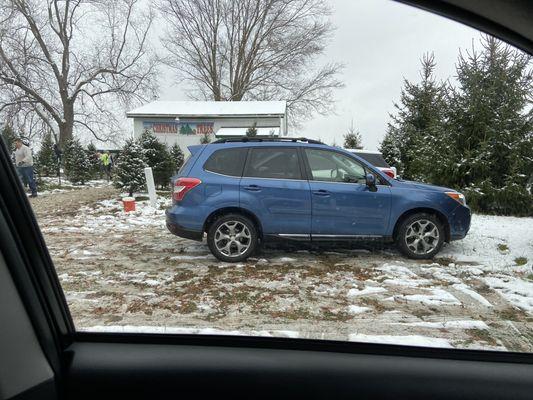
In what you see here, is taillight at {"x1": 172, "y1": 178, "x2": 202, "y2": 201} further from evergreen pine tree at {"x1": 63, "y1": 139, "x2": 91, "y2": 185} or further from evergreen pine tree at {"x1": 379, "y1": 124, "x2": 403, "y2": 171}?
evergreen pine tree at {"x1": 379, "y1": 124, "x2": 403, "y2": 171}

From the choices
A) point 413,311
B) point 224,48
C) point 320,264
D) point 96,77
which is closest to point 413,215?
point 320,264

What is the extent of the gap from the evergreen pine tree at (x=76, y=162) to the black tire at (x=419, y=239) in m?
2.29

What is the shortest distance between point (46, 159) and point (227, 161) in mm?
2784

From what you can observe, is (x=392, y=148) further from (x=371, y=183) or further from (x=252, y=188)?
(x=252, y=188)

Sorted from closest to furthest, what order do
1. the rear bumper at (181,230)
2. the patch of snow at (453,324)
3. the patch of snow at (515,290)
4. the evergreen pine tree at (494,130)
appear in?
the evergreen pine tree at (494,130) → the patch of snow at (515,290) → the patch of snow at (453,324) → the rear bumper at (181,230)

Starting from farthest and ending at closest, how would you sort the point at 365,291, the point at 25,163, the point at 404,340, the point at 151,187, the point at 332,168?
the point at 151,187 → the point at 332,168 → the point at 365,291 → the point at 404,340 → the point at 25,163

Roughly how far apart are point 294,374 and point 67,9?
5.65 ft

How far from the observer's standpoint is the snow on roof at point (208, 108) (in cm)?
220

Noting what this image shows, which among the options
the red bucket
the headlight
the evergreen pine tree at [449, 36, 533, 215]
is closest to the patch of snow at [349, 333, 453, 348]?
the evergreen pine tree at [449, 36, 533, 215]

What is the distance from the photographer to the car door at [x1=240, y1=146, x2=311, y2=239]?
14.0ft

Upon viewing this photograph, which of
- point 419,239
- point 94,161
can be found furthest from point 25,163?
point 419,239

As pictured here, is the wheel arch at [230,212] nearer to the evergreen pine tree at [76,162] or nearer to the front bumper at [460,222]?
the front bumper at [460,222]

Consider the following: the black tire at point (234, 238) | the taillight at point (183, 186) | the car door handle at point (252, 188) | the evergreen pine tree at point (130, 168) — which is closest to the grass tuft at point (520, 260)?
the evergreen pine tree at point (130, 168)

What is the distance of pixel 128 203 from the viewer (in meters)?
3.39
